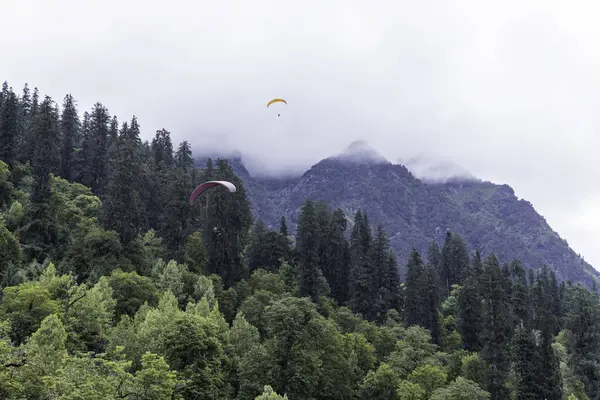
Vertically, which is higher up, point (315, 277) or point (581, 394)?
point (315, 277)

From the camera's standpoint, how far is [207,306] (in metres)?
49.5

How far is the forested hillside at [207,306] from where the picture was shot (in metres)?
38.8

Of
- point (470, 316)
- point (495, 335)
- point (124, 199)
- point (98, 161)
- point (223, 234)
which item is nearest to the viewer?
point (124, 199)

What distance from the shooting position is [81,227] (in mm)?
67500

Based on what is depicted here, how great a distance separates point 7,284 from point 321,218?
200 feet

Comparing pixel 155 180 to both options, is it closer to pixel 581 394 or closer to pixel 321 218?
pixel 321 218

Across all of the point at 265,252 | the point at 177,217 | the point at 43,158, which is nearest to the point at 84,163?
the point at 43,158

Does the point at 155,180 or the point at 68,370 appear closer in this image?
the point at 68,370

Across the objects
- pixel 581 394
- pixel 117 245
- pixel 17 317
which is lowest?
pixel 581 394

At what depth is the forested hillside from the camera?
38812 millimetres

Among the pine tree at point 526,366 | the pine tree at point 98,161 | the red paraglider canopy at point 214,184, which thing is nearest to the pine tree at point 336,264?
the pine tree at point 526,366

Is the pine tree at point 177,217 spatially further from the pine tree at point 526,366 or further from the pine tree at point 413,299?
the pine tree at point 526,366

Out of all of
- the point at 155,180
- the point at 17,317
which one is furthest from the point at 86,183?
the point at 17,317

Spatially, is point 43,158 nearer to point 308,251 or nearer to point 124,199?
point 124,199
